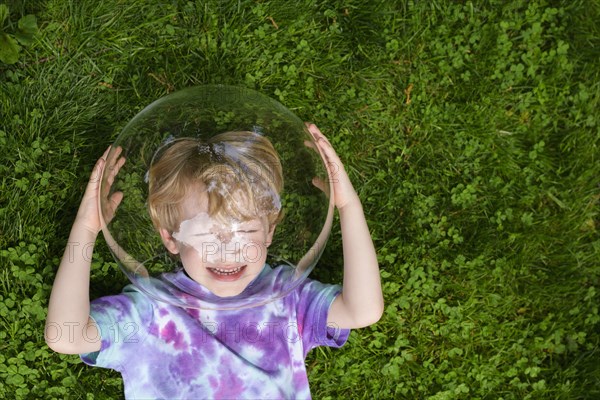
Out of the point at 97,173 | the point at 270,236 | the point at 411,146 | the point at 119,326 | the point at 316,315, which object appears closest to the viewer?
the point at 270,236

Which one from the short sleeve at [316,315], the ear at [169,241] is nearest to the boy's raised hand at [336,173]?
the short sleeve at [316,315]

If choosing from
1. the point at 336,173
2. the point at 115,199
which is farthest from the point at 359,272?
the point at 115,199

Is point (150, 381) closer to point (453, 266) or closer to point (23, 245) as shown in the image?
point (23, 245)

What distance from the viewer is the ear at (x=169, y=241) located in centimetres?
266

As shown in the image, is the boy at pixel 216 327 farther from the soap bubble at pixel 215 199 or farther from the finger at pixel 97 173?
the soap bubble at pixel 215 199

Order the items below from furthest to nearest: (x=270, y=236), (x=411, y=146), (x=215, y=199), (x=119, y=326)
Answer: (x=411, y=146) → (x=119, y=326) → (x=270, y=236) → (x=215, y=199)

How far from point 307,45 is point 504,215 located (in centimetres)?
127

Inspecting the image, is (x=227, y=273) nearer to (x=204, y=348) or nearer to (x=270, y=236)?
(x=270, y=236)

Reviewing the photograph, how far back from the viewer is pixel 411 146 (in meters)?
3.96

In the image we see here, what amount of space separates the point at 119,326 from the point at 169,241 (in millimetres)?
716

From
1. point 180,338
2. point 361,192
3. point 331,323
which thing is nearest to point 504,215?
point 361,192

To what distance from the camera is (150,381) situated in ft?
10.7

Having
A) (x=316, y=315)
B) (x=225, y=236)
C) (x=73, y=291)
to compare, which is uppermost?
(x=225, y=236)

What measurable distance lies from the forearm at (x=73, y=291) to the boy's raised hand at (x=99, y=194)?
36 mm
